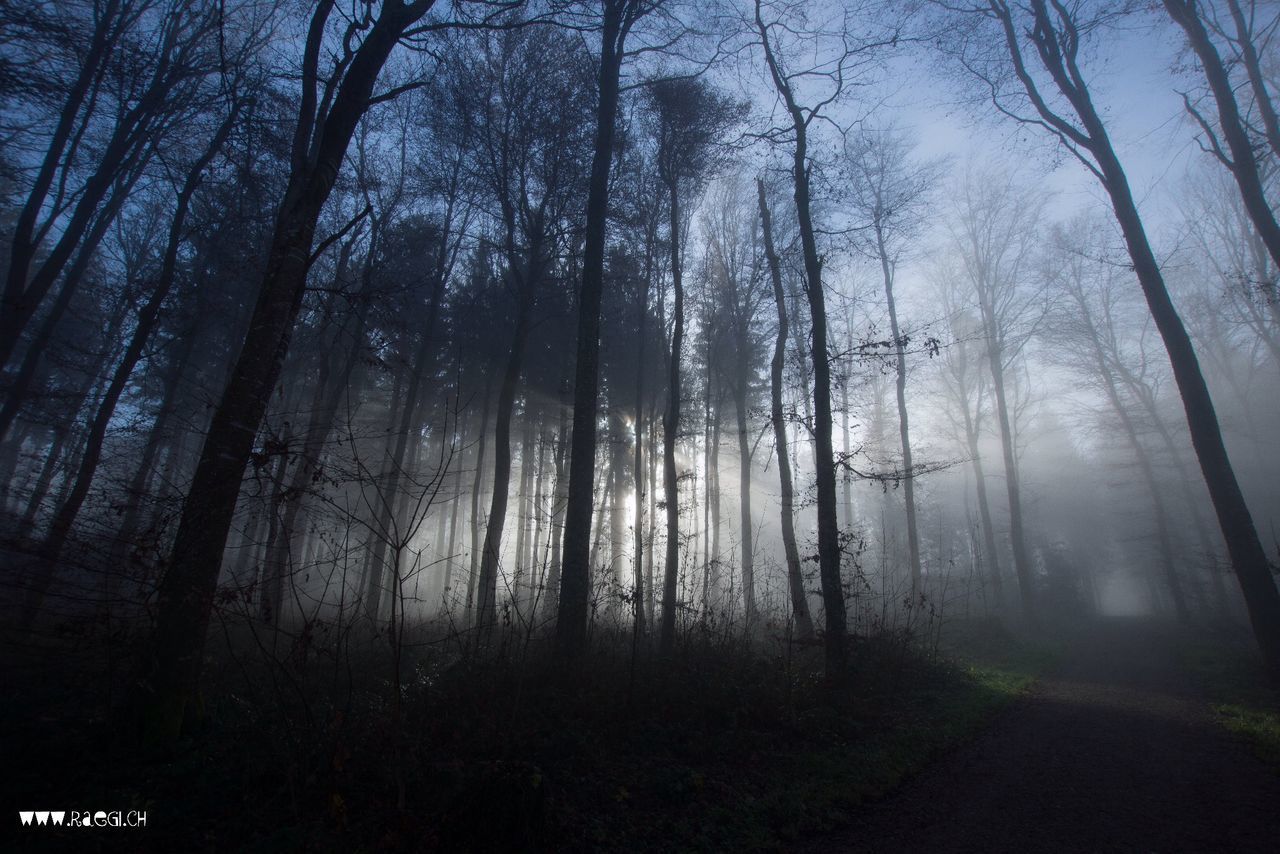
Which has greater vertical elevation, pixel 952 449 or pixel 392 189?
pixel 392 189

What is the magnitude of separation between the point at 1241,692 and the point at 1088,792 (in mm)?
6600

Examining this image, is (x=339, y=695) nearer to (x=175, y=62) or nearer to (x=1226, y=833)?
(x=1226, y=833)

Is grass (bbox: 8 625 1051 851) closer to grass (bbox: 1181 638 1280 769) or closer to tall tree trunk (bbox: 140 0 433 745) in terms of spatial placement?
tall tree trunk (bbox: 140 0 433 745)

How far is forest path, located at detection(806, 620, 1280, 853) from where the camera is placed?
417cm

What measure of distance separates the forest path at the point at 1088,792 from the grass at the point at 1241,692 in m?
0.20

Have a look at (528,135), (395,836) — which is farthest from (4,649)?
(528,135)

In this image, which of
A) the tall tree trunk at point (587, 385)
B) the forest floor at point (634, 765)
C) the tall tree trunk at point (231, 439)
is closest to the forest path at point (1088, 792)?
the forest floor at point (634, 765)

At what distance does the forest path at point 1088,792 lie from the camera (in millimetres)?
4172

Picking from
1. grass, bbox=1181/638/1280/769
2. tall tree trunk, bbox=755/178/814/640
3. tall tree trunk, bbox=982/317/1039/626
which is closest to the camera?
grass, bbox=1181/638/1280/769

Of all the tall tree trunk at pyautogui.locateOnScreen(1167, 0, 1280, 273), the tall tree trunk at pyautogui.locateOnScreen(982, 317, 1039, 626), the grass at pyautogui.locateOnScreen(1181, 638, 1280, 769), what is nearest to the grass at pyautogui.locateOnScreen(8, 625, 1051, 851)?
the grass at pyautogui.locateOnScreen(1181, 638, 1280, 769)

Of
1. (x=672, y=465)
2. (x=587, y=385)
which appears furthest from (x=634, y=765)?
(x=672, y=465)

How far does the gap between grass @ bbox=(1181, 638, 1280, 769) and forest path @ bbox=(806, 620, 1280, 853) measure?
0.64 feet

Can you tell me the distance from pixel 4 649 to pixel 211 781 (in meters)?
4.23

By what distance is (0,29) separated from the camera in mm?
7270
